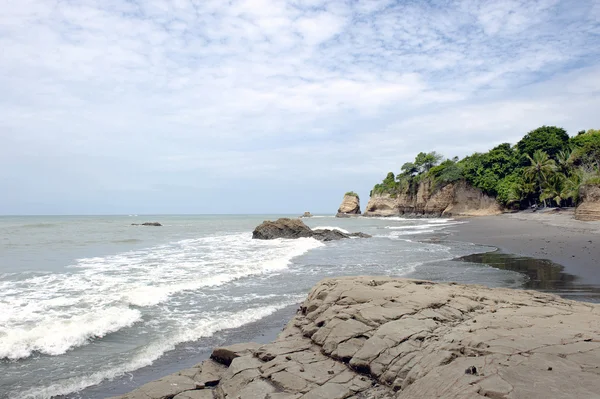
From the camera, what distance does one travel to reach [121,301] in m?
10.1

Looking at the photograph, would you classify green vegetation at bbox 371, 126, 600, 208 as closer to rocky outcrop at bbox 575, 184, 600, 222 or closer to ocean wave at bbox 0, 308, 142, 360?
rocky outcrop at bbox 575, 184, 600, 222

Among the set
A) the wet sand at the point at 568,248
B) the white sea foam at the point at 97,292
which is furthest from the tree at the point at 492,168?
the white sea foam at the point at 97,292

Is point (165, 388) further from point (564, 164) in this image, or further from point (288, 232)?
point (564, 164)

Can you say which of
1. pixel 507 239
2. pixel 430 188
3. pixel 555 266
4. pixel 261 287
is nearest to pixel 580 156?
pixel 430 188

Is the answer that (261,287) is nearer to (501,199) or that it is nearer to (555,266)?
(555,266)

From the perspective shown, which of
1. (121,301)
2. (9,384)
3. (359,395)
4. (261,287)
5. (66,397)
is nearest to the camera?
(359,395)

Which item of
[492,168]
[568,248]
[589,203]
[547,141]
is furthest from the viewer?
[492,168]

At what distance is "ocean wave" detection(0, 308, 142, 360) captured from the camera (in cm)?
686

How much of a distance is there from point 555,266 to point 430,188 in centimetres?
Answer: 6382

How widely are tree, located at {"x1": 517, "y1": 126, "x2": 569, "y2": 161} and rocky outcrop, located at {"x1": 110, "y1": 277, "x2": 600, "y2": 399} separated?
59.4 meters

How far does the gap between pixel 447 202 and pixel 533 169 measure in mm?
20220

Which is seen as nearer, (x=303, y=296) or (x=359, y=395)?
(x=359, y=395)

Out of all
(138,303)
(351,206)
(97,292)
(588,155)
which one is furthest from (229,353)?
(351,206)

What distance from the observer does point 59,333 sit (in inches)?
293
